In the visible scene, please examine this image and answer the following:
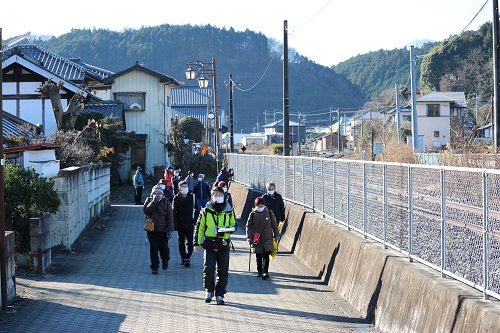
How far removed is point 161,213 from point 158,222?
0.62 ft

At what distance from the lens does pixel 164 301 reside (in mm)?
12453

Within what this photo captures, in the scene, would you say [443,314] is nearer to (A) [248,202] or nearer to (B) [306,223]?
(B) [306,223]

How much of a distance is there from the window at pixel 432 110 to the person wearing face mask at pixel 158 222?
6569cm

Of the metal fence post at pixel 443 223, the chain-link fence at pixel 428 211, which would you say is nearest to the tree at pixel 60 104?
the chain-link fence at pixel 428 211

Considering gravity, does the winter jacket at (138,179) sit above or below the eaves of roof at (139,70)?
below

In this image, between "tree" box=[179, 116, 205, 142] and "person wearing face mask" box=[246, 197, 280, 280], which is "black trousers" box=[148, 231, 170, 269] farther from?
"tree" box=[179, 116, 205, 142]

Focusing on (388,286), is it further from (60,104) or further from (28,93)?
(28,93)

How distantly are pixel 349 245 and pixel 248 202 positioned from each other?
589 inches

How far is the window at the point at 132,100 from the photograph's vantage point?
50.4 m

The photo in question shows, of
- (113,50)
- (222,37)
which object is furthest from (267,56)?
(113,50)

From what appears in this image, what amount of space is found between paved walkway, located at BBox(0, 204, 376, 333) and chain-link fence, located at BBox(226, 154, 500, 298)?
4.56ft

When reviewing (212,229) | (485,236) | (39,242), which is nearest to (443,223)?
(485,236)

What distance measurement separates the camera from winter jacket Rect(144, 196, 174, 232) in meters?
15.6

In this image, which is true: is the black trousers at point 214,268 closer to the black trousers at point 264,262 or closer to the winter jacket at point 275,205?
the black trousers at point 264,262
